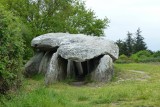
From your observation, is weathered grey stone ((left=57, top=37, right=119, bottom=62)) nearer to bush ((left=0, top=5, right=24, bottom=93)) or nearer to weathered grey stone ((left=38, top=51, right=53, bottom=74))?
weathered grey stone ((left=38, top=51, right=53, bottom=74))

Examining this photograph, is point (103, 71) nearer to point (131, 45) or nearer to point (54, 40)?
point (54, 40)

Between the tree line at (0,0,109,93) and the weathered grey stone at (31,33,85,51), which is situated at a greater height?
the tree line at (0,0,109,93)

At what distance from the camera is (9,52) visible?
441 inches

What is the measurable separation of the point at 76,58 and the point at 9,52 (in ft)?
20.5

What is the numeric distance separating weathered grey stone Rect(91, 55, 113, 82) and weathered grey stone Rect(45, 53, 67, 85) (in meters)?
1.40

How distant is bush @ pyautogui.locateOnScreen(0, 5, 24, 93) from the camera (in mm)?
10445

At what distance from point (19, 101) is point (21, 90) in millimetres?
2290

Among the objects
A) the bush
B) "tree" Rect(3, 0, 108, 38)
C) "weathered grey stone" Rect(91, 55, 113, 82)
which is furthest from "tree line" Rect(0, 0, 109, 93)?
the bush

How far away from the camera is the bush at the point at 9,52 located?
34.3 ft

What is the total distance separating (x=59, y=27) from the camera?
92.0ft

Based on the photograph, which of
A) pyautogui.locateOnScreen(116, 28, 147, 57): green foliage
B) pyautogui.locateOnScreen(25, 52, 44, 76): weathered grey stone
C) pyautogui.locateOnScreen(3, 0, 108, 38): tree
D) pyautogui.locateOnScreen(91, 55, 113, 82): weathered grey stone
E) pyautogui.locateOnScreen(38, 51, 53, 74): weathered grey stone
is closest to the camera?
pyautogui.locateOnScreen(91, 55, 113, 82): weathered grey stone

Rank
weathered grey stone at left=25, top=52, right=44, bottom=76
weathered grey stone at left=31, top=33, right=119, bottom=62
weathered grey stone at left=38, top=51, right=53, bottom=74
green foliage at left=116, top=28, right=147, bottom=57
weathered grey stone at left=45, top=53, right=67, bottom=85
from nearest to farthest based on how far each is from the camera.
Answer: weathered grey stone at left=45, top=53, right=67, bottom=85 < weathered grey stone at left=31, top=33, right=119, bottom=62 < weathered grey stone at left=38, top=51, right=53, bottom=74 < weathered grey stone at left=25, top=52, right=44, bottom=76 < green foliage at left=116, top=28, right=147, bottom=57

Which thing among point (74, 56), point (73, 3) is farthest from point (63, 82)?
point (73, 3)

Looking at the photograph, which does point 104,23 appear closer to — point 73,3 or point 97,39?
point 73,3
